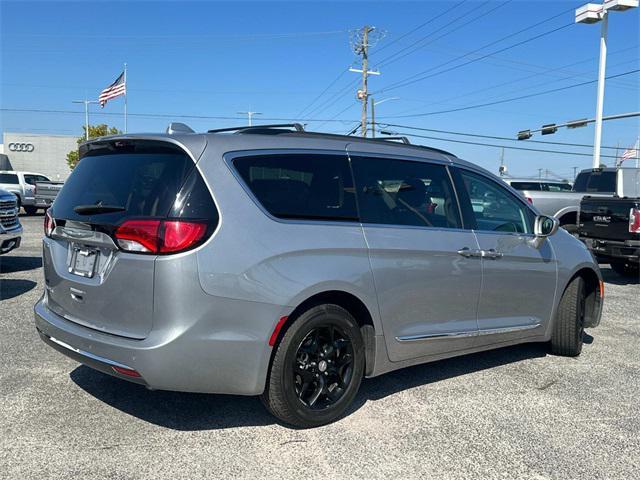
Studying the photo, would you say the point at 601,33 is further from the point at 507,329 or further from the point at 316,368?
the point at 316,368

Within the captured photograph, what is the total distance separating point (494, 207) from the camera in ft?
16.2

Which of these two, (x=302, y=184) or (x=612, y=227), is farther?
(x=612, y=227)

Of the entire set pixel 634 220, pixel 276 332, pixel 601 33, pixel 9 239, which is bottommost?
pixel 276 332

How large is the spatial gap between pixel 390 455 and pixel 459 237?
1.79 m

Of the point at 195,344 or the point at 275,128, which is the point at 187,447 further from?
the point at 275,128

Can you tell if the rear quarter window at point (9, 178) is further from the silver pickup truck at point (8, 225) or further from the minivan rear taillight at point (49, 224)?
the minivan rear taillight at point (49, 224)

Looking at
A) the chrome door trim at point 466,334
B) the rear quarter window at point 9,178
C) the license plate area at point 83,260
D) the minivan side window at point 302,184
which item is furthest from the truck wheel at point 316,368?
the rear quarter window at point 9,178

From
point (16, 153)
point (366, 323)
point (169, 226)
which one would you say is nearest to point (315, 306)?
point (366, 323)

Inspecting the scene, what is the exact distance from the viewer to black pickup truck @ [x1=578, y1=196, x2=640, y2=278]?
9.07 m

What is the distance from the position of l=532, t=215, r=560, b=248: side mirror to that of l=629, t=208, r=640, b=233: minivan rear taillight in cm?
497

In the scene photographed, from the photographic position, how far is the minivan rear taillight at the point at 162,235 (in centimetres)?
304

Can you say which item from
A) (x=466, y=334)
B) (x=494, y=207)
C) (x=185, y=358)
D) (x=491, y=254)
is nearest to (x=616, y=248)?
(x=494, y=207)

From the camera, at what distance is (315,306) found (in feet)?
11.4

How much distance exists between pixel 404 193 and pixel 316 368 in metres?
1.45
